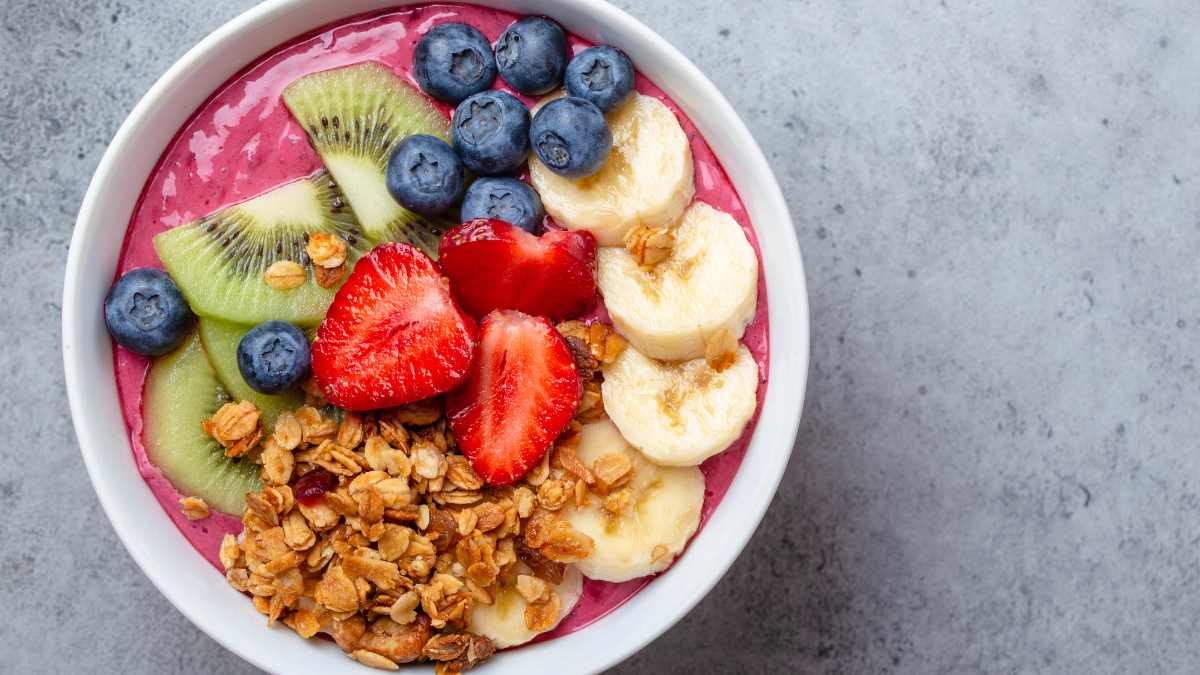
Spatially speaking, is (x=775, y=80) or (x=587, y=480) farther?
(x=775, y=80)

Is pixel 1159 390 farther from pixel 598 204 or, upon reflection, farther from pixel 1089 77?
pixel 598 204

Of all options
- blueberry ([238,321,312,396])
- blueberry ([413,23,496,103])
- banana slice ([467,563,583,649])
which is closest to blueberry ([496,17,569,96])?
blueberry ([413,23,496,103])

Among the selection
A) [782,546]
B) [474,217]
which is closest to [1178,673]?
[782,546]

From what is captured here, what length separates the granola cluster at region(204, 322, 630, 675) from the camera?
1425mm

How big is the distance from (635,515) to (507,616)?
289 millimetres

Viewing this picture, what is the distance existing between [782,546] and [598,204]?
3.12 ft

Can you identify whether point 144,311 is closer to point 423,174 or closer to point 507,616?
point 423,174

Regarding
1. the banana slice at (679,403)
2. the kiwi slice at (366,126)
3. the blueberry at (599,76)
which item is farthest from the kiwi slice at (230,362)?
the blueberry at (599,76)

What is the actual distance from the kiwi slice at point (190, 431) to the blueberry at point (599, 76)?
81 cm

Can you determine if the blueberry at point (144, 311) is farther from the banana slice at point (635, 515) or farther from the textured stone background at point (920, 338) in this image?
the banana slice at point (635, 515)

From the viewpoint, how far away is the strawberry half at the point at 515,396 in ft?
4.75

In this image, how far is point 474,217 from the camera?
1.46 metres

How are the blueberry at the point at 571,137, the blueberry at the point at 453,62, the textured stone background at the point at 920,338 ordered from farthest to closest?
the textured stone background at the point at 920,338, the blueberry at the point at 453,62, the blueberry at the point at 571,137

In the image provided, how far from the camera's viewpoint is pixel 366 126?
153cm
